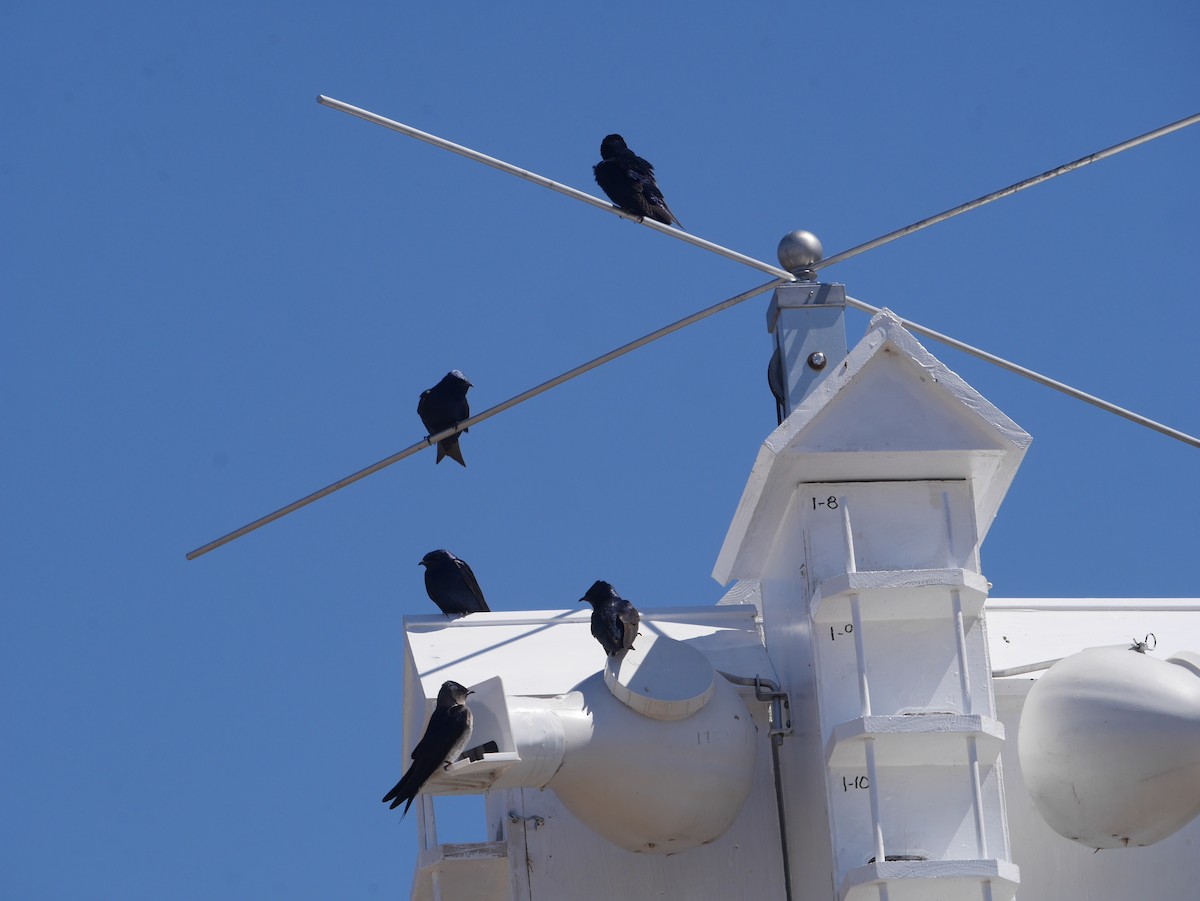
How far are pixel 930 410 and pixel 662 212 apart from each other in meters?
4.24

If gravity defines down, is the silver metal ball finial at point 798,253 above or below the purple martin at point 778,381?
above

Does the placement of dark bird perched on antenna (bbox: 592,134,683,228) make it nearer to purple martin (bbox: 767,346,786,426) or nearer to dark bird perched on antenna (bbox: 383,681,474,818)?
purple martin (bbox: 767,346,786,426)

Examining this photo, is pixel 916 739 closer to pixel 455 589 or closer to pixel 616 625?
pixel 616 625

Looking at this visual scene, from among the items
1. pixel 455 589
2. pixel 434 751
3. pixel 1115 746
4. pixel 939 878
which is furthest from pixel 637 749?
pixel 455 589

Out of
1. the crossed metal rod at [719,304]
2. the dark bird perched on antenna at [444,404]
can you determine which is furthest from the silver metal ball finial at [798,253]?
the dark bird perched on antenna at [444,404]

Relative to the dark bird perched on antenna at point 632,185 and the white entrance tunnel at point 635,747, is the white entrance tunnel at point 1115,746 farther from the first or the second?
the dark bird perched on antenna at point 632,185

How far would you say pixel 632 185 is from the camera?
576 inches

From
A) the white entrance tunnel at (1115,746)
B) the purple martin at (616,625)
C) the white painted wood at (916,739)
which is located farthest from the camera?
the purple martin at (616,625)

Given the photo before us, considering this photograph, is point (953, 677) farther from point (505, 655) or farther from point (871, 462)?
point (505, 655)

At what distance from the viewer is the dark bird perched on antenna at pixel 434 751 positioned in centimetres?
1025

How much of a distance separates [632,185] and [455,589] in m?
3.15

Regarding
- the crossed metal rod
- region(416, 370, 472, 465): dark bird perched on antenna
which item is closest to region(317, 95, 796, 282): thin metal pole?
the crossed metal rod

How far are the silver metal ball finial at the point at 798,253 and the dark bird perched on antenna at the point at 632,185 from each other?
7.47ft

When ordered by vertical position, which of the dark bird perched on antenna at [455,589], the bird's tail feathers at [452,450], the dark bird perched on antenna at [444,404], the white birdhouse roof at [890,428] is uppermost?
the dark bird perched on antenna at [444,404]
